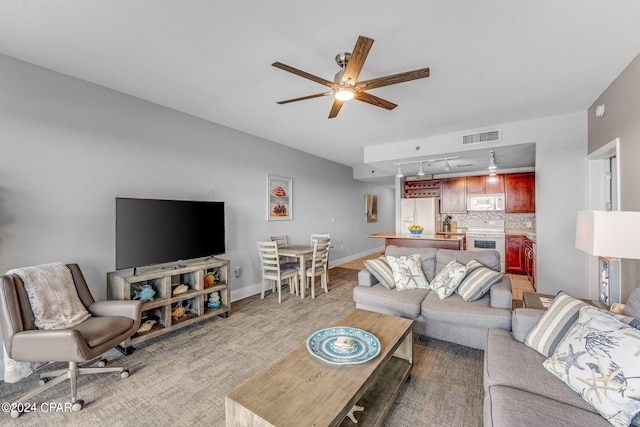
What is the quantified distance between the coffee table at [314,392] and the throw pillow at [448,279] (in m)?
1.10

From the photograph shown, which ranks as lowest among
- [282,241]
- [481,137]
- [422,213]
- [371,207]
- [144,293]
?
[144,293]

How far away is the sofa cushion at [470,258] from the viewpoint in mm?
3129

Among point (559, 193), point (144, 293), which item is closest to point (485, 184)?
point (559, 193)

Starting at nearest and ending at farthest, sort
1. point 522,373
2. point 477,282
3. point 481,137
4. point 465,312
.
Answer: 1. point 522,373
2. point 465,312
3. point 477,282
4. point 481,137

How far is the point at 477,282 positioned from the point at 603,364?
152 centimetres

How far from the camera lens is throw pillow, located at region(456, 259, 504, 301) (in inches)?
109

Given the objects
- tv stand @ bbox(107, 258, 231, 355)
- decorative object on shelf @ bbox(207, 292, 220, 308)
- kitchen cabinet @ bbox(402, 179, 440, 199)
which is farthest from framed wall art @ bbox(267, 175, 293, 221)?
kitchen cabinet @ bbox(402, 179, 440, 199)

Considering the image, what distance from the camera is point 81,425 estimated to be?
1.79 meters

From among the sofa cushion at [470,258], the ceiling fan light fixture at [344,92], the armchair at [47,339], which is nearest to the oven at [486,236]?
the sofa cushion at [470,258]

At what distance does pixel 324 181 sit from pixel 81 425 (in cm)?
530

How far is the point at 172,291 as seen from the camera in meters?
3.15

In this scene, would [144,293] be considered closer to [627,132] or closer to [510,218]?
[627,132]

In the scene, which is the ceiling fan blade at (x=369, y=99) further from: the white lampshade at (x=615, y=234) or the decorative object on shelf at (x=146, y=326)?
the decorative object on shelf at (x=146, y=326)

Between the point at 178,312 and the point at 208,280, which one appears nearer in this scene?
the point at 178,312
